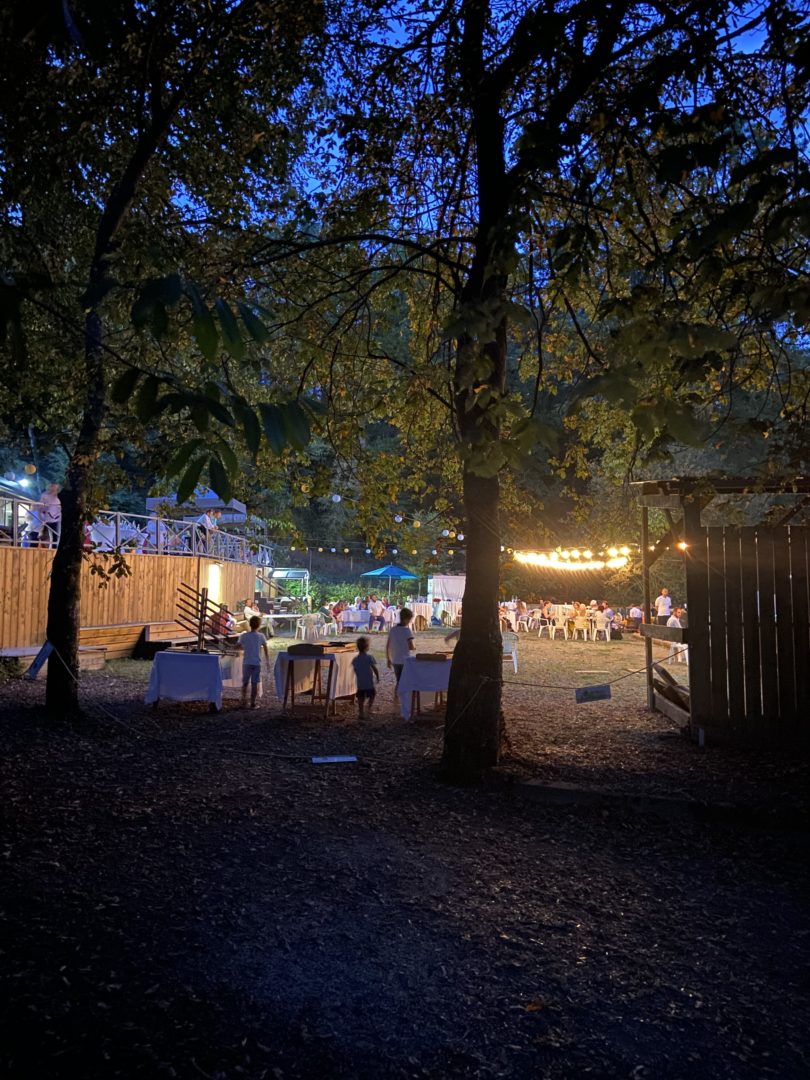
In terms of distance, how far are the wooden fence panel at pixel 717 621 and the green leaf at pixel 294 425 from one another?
278 inches

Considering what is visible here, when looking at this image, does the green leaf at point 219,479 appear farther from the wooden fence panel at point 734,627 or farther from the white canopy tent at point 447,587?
the white canopy tent at point 447,587

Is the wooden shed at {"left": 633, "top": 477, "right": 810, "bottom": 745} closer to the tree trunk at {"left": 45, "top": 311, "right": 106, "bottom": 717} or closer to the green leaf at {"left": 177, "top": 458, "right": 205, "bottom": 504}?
the tree trunk at {"left": 45, "top": 311, "right": 106, "bottom": 717}

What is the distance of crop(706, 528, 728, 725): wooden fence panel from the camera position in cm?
795

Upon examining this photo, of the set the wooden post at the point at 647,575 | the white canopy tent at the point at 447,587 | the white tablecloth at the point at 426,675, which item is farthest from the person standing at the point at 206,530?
the wooden post at the point at 647,575

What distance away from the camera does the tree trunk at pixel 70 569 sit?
835 centimetres

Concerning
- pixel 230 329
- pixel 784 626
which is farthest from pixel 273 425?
pixel 784 626

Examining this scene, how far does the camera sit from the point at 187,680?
388 inches

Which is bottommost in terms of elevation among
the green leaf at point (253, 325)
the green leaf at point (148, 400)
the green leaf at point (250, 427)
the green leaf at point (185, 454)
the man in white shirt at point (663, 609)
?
the man in white shirt at point (663, 609)

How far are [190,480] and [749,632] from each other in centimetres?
755

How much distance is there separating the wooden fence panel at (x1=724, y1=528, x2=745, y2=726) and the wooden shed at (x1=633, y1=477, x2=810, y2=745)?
0.01 metres

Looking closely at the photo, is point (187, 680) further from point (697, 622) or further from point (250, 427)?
point (250, 427)

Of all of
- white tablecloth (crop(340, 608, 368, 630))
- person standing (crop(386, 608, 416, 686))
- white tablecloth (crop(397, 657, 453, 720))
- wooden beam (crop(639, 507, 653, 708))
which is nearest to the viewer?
white tablecloth (crop(397, 657, 453, 720))

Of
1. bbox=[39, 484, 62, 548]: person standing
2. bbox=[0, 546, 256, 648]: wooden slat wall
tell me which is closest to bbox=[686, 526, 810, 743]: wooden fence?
bbox=[0, 546, 256, 648]: wooden slat wall

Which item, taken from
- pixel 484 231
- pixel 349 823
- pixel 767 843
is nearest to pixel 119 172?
pixel 484 231
